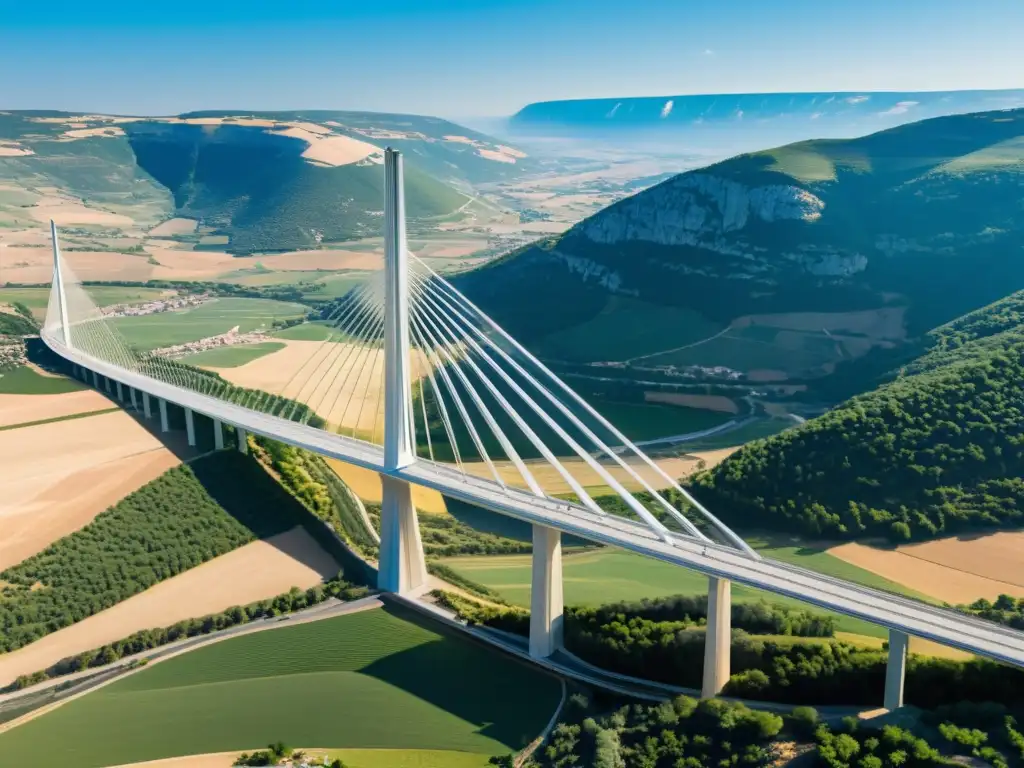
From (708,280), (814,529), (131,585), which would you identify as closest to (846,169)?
(708,280)

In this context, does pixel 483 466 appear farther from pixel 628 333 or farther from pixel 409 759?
pixel 628 333

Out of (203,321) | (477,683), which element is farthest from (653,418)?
(203,321)

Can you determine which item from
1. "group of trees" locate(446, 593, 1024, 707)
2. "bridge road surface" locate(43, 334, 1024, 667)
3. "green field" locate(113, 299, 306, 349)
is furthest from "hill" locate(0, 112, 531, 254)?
"group of trees" locate(446, 593, 1024, 707)

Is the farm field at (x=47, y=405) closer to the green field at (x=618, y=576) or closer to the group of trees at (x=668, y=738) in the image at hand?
the green field at (x=618, y=576)

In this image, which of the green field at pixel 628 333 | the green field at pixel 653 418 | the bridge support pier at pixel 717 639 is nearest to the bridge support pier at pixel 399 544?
the bridge support pier at pixel 717 639

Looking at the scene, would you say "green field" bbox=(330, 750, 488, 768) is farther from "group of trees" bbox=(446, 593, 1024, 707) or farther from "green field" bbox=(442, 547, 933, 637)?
"green field" bbox=(442, 547, 933, 637)

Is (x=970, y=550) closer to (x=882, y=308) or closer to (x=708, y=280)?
(x=882, y=308)
